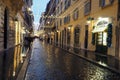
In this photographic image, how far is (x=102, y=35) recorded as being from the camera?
26594 millimetres

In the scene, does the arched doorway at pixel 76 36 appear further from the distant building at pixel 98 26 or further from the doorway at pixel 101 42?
the doorway at pixel 101 42

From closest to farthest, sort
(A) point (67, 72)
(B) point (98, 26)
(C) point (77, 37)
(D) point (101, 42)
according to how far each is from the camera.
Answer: (A) point (67, 72) → (D) point (101, 42) → (B) point (98, 26) → (C) point (77, 37)

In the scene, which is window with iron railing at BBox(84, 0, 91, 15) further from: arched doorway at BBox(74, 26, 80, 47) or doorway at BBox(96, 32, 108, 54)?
arched doorway at BBox(74, 26, 80, 47)

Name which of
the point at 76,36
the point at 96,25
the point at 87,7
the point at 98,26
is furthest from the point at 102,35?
the point at 76,36

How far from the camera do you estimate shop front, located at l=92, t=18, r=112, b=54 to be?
23.8 meters

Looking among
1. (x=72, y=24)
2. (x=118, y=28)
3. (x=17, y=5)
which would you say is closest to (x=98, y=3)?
(x=118, y=28)

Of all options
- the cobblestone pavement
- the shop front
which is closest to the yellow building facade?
the shop front

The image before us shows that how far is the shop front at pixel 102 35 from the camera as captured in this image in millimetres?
23781

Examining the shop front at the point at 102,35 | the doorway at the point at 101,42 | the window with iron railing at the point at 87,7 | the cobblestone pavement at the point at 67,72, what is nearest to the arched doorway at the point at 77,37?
the window with iron railing at the point at 87,7

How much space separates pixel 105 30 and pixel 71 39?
20627 millimetres

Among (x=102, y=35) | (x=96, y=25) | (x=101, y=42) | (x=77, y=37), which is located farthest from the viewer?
(x=77, y=37)

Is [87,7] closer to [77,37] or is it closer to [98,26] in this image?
[98,26]

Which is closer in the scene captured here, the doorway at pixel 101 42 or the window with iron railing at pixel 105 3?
the window with iron railing at pixel 105 3

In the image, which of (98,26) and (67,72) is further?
(98,26)
